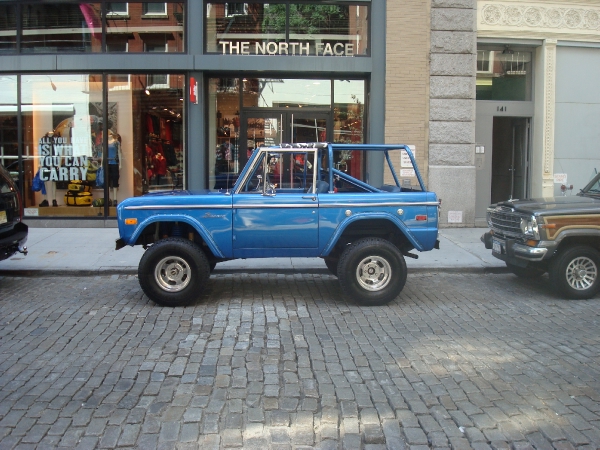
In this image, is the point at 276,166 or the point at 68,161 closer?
the point at 276,166

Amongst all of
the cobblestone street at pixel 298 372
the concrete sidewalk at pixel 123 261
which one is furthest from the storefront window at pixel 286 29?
the cobblestone street at pixel 298 372

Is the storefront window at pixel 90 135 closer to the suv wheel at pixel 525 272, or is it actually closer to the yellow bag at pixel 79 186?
the yellow bag at pixel 79 186

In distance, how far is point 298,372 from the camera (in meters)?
5.44

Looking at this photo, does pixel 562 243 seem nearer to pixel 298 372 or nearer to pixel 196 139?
pixel 298 372

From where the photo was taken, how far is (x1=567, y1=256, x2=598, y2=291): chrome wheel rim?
8289mm

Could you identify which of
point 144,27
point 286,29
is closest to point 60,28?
point 144,27

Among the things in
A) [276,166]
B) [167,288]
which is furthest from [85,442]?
[276,166]

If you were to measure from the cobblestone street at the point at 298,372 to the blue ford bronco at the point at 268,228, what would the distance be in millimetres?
385

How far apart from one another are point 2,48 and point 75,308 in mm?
9146

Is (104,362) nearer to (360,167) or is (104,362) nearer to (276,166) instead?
(276,166)

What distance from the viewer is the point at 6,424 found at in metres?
4.38

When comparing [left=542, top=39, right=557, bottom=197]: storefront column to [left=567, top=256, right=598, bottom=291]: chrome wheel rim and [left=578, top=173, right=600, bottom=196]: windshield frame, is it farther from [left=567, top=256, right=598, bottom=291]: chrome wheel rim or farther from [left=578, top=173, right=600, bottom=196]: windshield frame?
[left=567, top=256, right=598, bottom=291]: chrome wheel rim

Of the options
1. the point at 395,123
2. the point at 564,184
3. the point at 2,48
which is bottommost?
the point at 564,184

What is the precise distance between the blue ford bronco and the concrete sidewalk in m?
2.24
